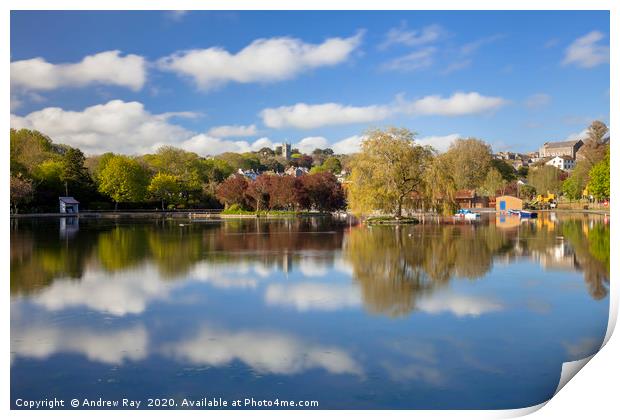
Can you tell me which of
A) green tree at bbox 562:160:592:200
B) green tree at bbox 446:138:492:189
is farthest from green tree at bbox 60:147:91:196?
green tree at bbox 562:160:592:200

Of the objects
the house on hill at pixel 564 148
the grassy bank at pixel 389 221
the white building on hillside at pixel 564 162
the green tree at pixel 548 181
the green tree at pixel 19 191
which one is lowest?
the grassy bank at pixel 389 221

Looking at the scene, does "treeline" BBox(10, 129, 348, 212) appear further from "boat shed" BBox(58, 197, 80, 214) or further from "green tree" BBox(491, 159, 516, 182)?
"green tree" BBox(491, 159, 516, 182)

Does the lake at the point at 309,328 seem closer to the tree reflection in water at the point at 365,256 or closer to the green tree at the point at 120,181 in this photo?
the tree reflection in water at the point at 365,256

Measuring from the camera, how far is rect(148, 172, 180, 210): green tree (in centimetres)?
4756

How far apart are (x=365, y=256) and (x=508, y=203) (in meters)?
36.1

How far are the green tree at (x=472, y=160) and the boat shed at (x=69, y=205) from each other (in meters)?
33.8

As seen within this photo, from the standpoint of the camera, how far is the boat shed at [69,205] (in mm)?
41500

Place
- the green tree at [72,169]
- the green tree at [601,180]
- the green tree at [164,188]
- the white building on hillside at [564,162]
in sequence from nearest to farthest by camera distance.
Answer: the green tree at [601,180] < the green tree at [72,169] < the green tree at [164,188] < the white building on hillside at [564,162]

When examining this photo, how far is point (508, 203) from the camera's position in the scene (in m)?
46.1

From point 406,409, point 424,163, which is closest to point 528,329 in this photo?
point 406,409

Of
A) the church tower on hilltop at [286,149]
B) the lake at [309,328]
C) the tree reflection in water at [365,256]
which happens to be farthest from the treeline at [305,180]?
the church tower on hilltop at [286,149]

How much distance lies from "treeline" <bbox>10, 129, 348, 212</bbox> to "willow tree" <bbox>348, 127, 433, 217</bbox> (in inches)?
538

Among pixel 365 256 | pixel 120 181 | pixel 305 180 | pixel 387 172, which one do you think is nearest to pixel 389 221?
pixel 387 172
